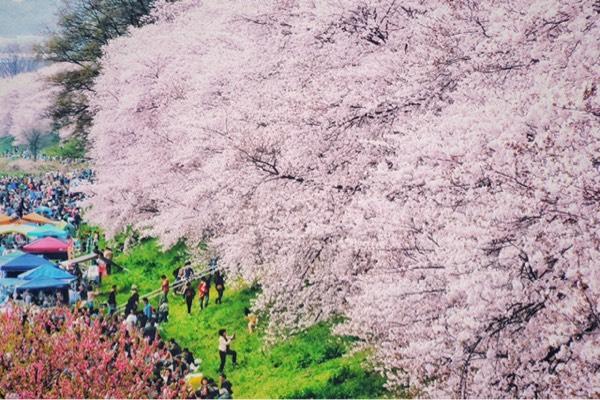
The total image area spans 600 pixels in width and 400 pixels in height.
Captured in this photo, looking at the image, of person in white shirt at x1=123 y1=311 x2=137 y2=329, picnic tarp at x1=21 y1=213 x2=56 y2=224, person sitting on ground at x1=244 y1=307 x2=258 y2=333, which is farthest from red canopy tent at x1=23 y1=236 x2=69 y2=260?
person sitting on ground at x1=244 y1=307 x2=258 y2=333

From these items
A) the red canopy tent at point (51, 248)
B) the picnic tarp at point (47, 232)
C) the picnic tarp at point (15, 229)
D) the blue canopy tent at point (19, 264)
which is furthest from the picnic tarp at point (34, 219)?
the blue canopy tent at point (19, 264)

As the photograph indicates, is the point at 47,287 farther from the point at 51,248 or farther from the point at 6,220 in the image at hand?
the point at 6,220

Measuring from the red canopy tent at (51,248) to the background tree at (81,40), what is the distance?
32.1ft

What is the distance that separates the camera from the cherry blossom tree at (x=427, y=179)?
4445 millimetres

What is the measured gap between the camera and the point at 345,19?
30.1 feet

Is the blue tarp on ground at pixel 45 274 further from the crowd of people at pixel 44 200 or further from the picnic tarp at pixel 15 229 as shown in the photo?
the crowd of people at pixel 44 200

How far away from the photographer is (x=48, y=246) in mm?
23969

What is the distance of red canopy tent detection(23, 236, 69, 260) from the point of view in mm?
23875

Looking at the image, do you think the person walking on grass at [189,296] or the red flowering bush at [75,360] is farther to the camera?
the person walking on grass at [189,296]

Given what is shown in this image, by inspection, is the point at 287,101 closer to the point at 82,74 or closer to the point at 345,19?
the point at 345,19

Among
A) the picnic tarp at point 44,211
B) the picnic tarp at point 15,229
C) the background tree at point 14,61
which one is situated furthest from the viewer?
the background tree at point 14,61

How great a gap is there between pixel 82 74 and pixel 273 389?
979 inches

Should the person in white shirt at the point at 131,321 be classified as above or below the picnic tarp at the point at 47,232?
above

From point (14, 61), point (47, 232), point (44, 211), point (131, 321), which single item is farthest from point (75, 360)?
point (14, 61)
